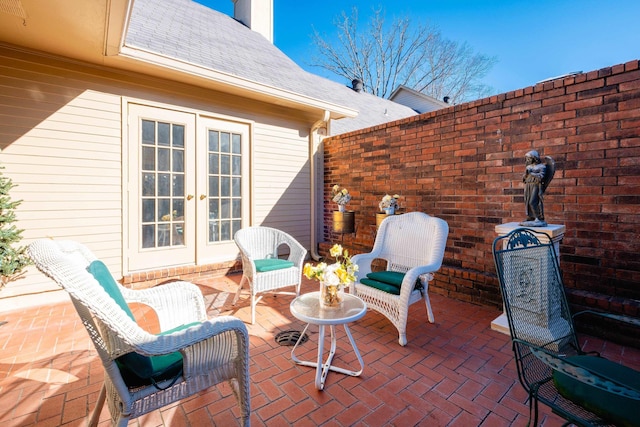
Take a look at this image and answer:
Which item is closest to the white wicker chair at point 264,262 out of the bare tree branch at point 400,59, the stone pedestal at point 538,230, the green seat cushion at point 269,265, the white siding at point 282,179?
the green seat cushion at point 269,265

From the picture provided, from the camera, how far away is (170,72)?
145 inches

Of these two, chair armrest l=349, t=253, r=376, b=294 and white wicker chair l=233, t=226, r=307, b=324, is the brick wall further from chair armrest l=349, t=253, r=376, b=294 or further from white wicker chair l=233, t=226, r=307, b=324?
white wicker chair l=233, t=226, r=307, b=324

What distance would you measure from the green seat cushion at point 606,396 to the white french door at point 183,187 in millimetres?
4115

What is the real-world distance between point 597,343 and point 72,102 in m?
5.78

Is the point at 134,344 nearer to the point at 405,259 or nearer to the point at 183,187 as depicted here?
the point at 405,259

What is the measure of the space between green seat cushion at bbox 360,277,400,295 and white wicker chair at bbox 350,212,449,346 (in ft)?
0.11

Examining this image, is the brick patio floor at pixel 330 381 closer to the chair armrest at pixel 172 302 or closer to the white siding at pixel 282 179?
the chair armrest at pixel 172 302

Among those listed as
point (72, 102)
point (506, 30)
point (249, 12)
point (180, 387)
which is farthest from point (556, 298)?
point (506, 30)

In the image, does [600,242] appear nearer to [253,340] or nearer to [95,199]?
[253,340]

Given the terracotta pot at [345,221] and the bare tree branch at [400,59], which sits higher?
the bare tree branch at [400,59]

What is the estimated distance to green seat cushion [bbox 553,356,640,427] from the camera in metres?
1.12

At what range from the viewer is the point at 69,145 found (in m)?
3.42

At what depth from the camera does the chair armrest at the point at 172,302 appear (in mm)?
1892

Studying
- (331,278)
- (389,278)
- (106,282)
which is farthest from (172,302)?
(389,278)
